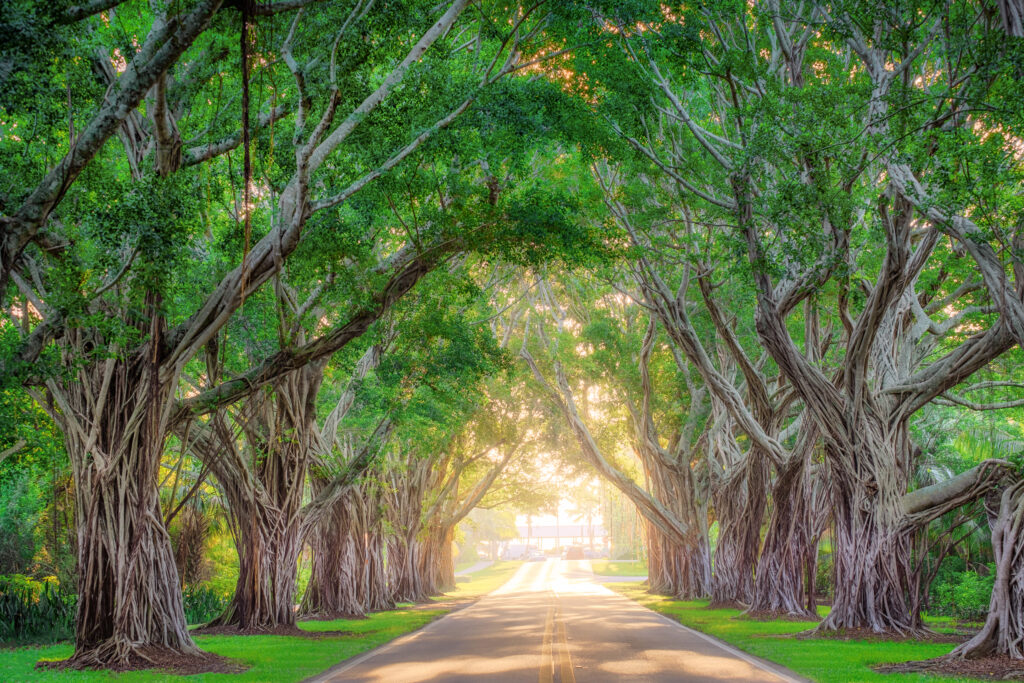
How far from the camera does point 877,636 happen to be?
14.1m

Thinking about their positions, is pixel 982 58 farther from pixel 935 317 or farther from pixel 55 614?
pixel 55 614

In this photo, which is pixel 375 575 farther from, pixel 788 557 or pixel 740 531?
pixel 788 557

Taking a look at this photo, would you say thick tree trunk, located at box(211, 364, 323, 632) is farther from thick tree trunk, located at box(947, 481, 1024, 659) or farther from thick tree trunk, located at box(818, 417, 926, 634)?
thick tree trunk, located at box(947, 481, 1024, 659)

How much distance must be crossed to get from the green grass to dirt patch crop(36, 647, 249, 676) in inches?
8.8

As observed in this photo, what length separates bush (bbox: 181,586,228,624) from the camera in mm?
22203

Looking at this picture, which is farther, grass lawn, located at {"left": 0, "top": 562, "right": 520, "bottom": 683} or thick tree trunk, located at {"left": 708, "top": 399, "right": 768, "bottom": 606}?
thick tree trunk, located at {"left": 708, "top": 399, "right": 768, "bottom": 606}

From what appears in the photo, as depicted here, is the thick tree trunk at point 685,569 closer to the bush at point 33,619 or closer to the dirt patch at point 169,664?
the bush at point 33,619

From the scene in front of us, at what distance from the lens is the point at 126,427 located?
1155cm

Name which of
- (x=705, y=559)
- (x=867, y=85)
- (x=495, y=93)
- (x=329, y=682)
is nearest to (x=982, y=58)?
(x=867, y=85)

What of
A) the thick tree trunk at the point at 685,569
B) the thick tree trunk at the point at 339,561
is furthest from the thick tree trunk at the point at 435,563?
the thick tree trunk at the point at 339,561

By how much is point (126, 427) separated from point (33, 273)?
2.41 meters

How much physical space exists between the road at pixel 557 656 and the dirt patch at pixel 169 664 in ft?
5.12

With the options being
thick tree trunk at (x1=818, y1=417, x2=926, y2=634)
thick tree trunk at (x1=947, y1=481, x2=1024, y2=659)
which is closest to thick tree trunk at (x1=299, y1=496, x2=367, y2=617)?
thick tree trunk at (x1=818, y1=417, x2=926, y2=634)

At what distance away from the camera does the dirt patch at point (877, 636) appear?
1389 centimetres
